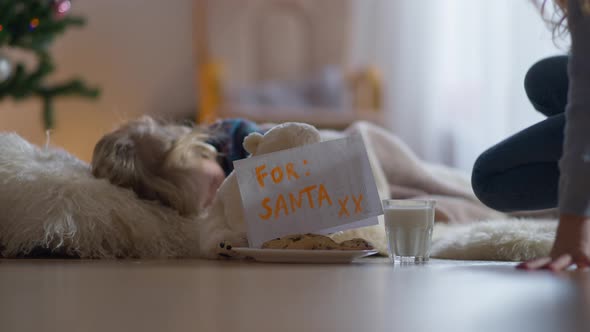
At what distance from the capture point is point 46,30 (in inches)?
95.0

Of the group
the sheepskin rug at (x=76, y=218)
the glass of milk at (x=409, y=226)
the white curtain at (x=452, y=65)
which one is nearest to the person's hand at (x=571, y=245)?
the glass of milk at (x=409, y=226)

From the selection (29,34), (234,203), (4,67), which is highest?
(29,34)

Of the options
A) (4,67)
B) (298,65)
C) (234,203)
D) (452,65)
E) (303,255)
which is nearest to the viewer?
(303,255)

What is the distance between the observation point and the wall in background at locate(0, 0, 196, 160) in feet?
12.2

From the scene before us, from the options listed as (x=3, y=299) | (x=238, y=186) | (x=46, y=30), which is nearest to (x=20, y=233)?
(x=238, y=186)

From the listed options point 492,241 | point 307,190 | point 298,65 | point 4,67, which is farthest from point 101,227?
point 298,65

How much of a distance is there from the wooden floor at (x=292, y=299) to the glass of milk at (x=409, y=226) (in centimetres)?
5

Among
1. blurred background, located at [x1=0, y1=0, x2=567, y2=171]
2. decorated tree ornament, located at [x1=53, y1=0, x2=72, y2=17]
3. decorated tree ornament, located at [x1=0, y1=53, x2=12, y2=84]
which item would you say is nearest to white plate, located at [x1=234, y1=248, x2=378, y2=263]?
decorated tree ornament, located at [x1=0, y1=53, x2=12, y2=84]

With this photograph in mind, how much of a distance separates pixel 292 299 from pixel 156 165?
2.18 ft

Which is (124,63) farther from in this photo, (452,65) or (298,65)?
(452,65)

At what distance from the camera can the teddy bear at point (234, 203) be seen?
1136 millimetres

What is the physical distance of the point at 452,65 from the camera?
147 inches

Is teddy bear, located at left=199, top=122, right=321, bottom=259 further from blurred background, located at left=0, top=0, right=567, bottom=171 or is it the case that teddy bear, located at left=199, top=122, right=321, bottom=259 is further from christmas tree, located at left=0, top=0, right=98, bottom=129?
blurred background, located at left=0, top=0, right=567, bottom=171

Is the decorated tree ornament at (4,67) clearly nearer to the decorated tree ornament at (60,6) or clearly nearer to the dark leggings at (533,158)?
the decorated tree ornament at (60,6)
